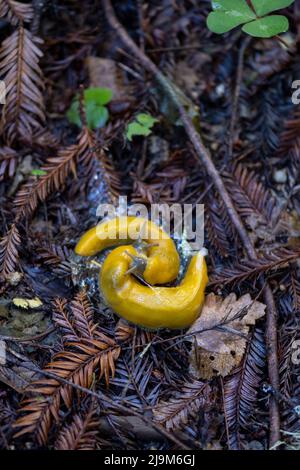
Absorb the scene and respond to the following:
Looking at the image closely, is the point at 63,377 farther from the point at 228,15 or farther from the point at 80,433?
the point at 228,15

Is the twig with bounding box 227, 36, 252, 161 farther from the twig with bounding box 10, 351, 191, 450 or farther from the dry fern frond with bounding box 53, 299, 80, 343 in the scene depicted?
the twig with bounding box 10, 351, 191, 450

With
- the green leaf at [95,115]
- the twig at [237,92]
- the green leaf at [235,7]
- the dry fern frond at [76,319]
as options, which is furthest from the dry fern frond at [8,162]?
the green leaf at [235,7]

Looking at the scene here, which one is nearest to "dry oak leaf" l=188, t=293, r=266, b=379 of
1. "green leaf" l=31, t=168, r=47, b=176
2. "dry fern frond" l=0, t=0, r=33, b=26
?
"green leaf" l=31, t=168, r=47, b=176

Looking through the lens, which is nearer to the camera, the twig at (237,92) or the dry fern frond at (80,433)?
the dry fern frond at (80,433)

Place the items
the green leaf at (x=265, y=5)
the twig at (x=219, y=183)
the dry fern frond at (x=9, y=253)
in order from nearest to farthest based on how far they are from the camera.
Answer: the twig at (x=219, y=183)
the dry fern frond at (x=9, y=253)
the green leaf at (x=265, y=5)

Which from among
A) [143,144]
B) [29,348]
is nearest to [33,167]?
[143,144]

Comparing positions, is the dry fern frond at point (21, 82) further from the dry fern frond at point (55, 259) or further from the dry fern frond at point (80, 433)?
the dry fern frond at point (80, 433)

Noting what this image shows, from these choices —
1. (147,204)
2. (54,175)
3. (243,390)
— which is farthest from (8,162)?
(243,390)
